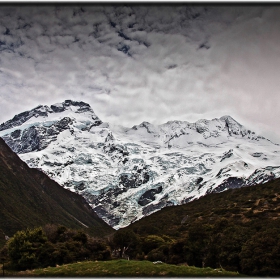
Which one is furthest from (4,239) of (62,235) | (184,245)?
(184,245)

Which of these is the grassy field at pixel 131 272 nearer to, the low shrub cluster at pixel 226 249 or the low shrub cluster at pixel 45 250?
the low shrub cluster at pixel 226 249

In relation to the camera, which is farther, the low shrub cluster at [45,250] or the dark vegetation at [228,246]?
the low shrub cluster at [45,250]

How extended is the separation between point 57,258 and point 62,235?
A: 1447 centimetres

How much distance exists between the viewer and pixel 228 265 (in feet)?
129

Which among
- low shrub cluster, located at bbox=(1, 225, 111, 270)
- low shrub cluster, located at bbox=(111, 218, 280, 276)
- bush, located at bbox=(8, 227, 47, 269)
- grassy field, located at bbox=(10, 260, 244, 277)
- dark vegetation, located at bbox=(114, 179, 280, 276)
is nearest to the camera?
grassy field, located at bbox=(10, 260, 244, 277)

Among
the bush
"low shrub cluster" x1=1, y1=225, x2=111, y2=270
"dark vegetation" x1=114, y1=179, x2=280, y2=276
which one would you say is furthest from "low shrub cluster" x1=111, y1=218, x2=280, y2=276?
the bush

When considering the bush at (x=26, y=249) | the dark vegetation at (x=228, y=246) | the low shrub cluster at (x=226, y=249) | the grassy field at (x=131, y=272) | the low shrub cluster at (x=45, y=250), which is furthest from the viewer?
the low shrub cluster at (x=45, y=250)

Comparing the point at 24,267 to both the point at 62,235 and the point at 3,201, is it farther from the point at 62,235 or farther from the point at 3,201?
the point at 3,201

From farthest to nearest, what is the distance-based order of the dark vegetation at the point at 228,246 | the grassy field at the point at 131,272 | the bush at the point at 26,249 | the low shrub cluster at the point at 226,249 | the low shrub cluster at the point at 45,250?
the low shrub cluster at the point at 45,250 → the bush at the point at 26,249 → the dark vegetation at the point at 228,246 → the low shrub cluster at the point at 226,249 → the grassy field at the point at 131,272

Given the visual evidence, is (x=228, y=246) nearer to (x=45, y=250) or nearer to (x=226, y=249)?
(x=226, y=249)

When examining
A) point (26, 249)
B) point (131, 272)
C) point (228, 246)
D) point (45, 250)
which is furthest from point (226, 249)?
point (26, 249)

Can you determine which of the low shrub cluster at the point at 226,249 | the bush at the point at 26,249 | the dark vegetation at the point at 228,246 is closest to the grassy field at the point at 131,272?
the low shrub cluster at the point at 226,249

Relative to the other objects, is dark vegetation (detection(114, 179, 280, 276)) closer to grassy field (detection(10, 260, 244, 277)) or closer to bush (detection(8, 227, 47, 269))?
grassy field (detection(10, 260, 244, 277))

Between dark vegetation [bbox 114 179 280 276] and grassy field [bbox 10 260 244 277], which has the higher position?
dark vegetation [bbox 114 179 280 276]
